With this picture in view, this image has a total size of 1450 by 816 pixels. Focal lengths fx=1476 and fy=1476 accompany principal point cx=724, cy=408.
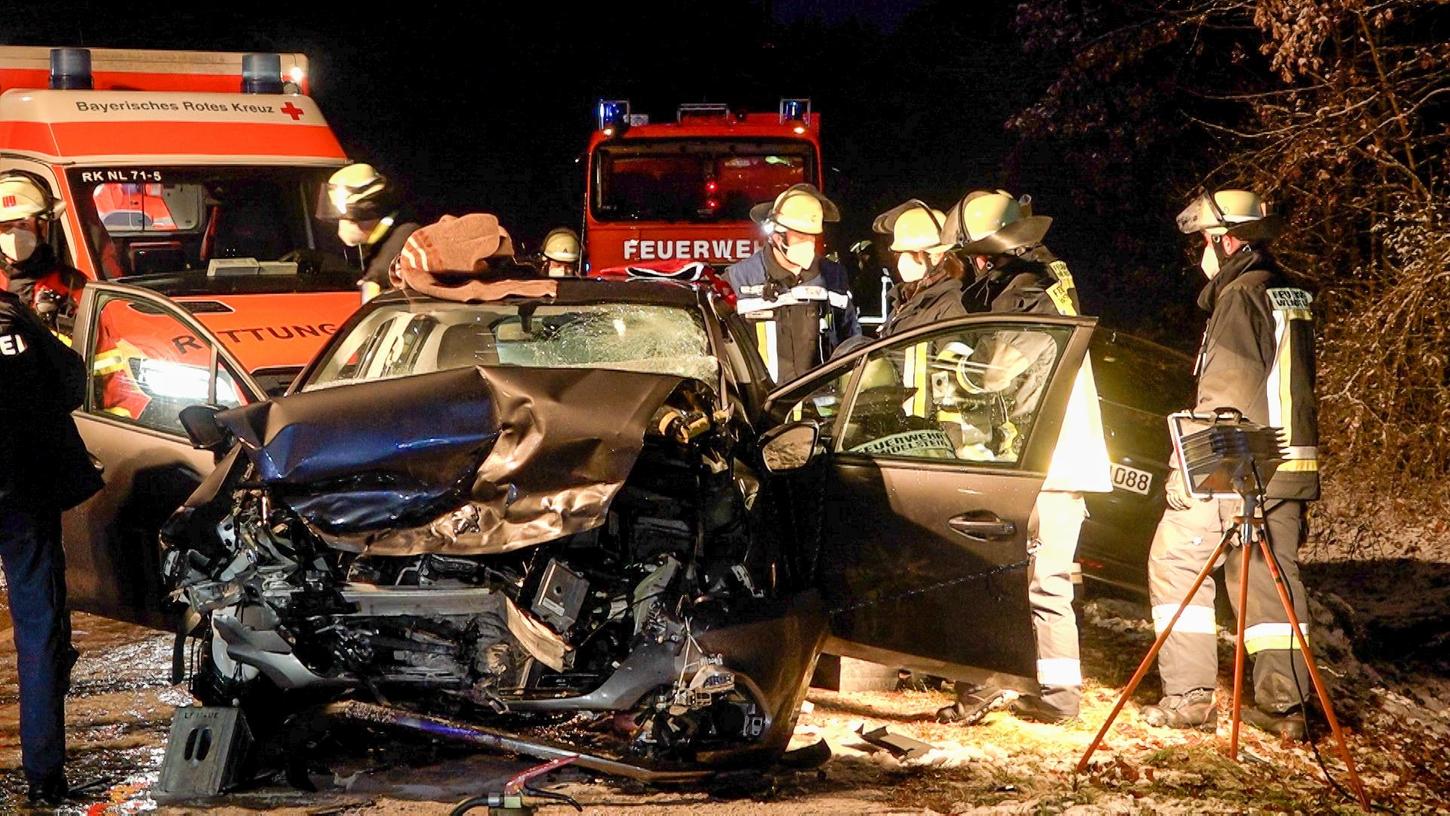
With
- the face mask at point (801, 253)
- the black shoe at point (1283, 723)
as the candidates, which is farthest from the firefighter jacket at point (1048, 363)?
the face mask at point (801, 253)

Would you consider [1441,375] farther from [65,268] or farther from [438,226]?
[65,268]

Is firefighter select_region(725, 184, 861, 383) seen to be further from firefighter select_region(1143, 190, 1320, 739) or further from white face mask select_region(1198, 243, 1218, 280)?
firefighter select_region(1143, 190, 1320, 739)

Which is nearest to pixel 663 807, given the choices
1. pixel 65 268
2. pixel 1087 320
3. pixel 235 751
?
pixel 235 751

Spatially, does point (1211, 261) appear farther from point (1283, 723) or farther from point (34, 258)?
point (34, 258)

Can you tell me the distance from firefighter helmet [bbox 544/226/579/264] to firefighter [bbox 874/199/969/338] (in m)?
3.33

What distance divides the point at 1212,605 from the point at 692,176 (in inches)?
286

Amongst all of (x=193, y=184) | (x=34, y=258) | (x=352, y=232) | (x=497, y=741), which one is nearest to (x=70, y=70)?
(x=193, y=184)

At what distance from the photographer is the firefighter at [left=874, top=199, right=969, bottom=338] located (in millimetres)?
5859

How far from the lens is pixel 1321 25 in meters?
8.43

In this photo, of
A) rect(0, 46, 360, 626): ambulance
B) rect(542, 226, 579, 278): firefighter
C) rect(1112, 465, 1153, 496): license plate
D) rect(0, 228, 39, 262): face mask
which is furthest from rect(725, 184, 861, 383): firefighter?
rect(0, 228, 39, 262): face mask

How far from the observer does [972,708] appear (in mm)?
5445

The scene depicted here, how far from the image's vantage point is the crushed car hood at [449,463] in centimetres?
414

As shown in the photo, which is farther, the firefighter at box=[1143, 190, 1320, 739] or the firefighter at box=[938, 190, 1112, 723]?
the firefighter at box=[1143, 190, 1320, 739]

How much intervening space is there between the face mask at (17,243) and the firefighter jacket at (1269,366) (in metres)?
5.57
